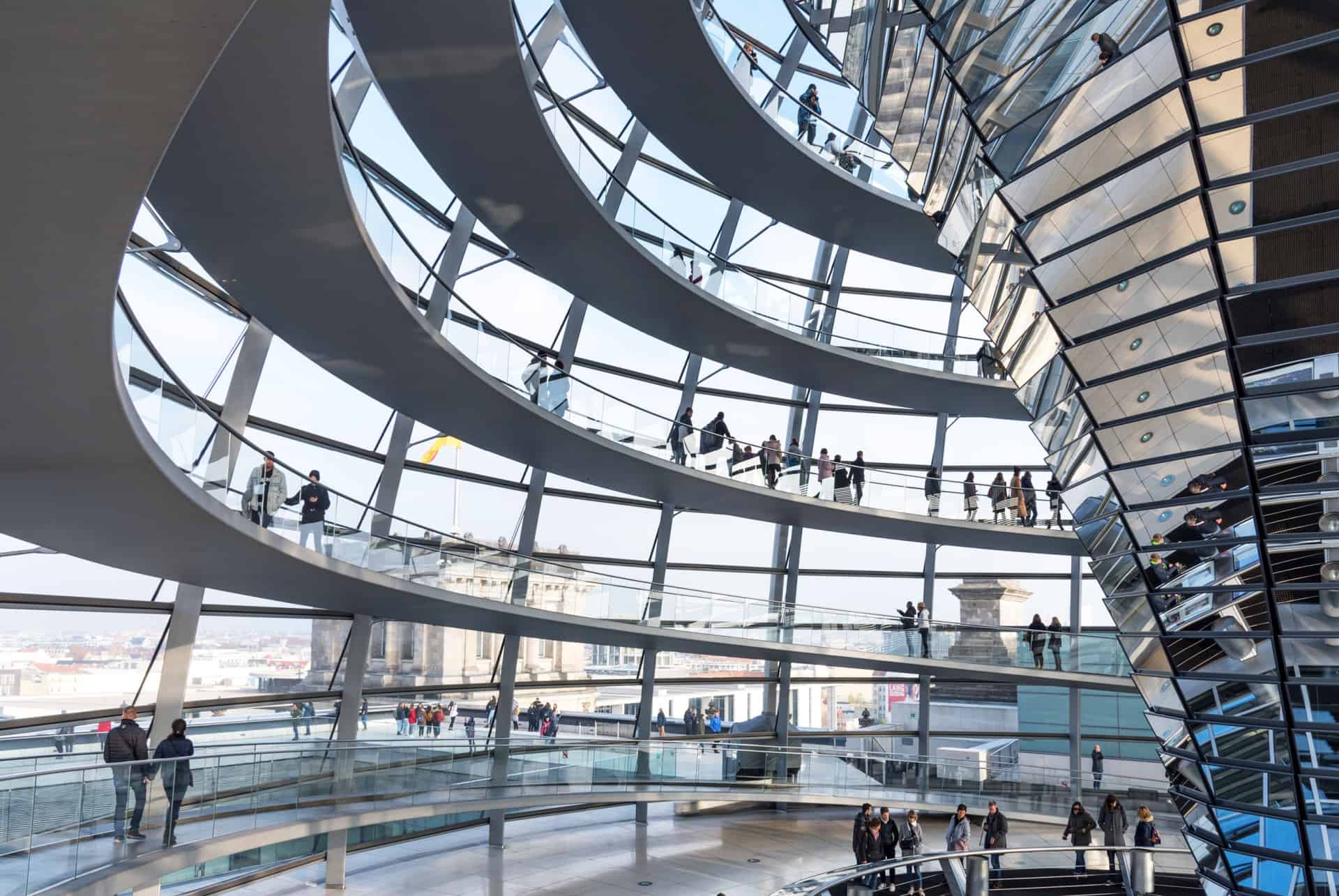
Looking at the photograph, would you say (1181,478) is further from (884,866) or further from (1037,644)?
(1037,644)

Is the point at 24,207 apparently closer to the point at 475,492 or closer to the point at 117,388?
the point at 117,388

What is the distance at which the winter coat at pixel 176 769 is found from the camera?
38.3 ft

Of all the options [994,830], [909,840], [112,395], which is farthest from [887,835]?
[112,395]

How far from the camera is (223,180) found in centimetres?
977

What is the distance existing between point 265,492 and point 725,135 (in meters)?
11.8

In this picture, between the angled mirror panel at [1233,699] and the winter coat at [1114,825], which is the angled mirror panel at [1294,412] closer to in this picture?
the angled mirror panel at [1233,699]

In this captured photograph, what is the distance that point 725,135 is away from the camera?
20672mm

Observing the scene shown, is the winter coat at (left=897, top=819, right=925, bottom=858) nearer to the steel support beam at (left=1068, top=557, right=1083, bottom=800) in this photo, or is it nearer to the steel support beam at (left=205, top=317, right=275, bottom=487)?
the steel support beam at (left=1068, top=557, right=1083, bottom=800)

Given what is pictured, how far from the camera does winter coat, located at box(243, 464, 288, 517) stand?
1239 centimetres

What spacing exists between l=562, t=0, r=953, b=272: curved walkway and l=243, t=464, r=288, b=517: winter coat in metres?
8.75

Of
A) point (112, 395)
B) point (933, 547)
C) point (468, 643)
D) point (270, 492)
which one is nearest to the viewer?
point (112, 395)

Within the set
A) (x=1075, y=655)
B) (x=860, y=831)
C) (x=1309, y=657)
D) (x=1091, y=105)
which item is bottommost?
(x=860, y=831)

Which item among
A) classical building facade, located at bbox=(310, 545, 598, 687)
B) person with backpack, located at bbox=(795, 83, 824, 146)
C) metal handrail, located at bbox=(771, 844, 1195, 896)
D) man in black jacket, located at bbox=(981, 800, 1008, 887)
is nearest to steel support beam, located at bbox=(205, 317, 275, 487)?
classical building facade, located at bbox=(310, 545, 598, 687)

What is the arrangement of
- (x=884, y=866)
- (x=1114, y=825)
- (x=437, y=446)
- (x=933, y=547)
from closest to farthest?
(x=884, y=866) → (x=1114, y=825) → (x=437, y=446) → (x=933, y=547)
